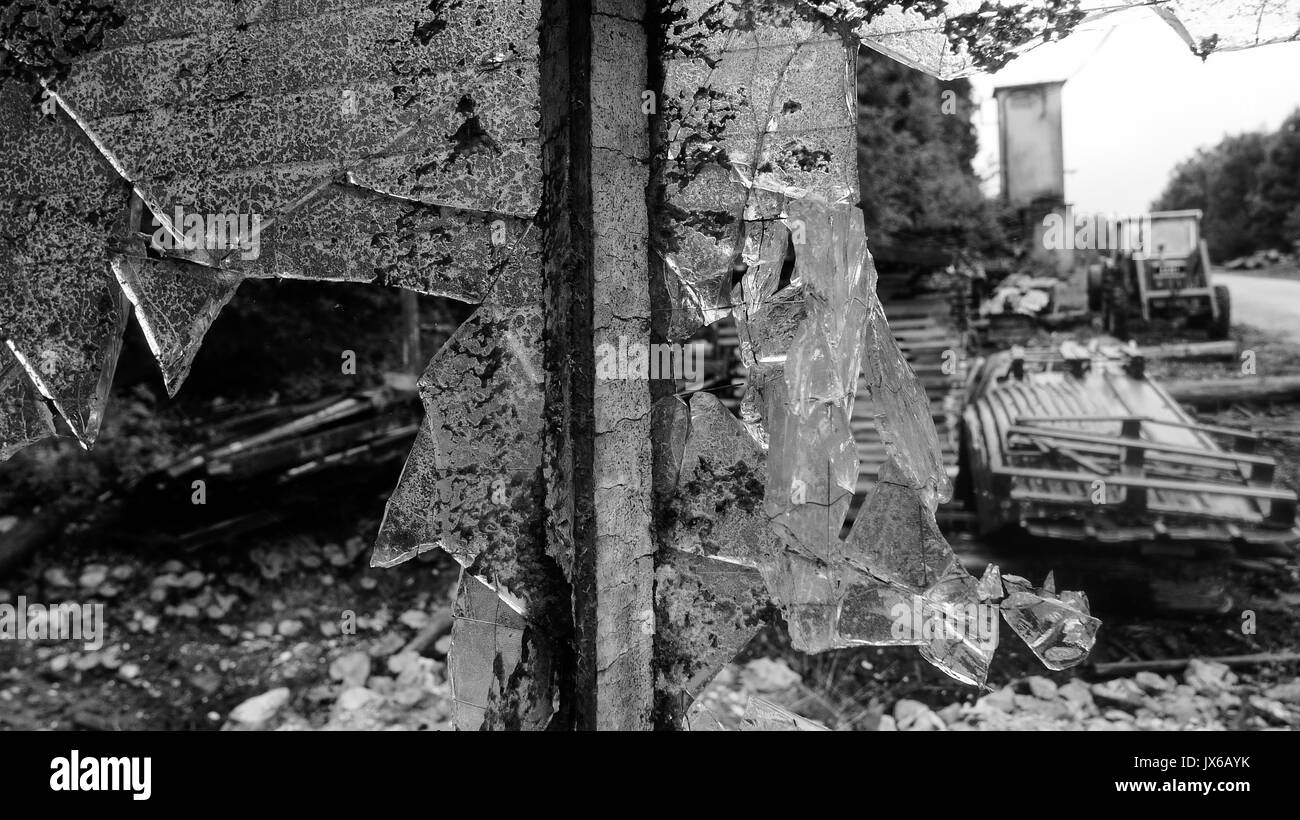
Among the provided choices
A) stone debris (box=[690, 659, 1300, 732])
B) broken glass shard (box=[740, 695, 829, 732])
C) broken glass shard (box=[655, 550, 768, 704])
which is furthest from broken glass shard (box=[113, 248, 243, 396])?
stone debris (box=[690, 659, 1300, 732])

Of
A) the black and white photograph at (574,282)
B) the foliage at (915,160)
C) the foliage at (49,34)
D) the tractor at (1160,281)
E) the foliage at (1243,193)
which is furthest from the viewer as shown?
the foliage at (915,160)

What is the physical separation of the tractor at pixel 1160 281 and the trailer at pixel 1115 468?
19 cm

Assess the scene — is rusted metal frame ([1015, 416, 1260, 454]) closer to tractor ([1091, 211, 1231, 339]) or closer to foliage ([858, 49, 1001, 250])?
tractor ([1091, 211, 1231, 339])

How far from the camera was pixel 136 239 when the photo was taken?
1557 mm

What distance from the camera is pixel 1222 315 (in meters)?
3.39

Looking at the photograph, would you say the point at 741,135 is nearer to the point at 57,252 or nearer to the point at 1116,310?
the point at 57,252

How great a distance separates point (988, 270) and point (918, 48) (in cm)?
271

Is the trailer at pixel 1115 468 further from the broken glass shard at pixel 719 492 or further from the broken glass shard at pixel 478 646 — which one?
the broken glass shard at pixel 478 646

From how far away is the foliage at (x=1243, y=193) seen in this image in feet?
10.7

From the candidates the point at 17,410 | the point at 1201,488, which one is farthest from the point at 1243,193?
the point at 17,410

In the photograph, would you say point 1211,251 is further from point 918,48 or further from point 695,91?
point 695,91

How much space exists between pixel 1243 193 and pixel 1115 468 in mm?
1327

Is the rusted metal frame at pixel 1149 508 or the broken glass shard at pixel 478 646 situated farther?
the rusted metal frame at pixel 1149 508

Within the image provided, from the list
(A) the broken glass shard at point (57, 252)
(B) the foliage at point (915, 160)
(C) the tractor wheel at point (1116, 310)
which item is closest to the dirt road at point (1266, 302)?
(C) the tractor wheel at point (1116, 310)
